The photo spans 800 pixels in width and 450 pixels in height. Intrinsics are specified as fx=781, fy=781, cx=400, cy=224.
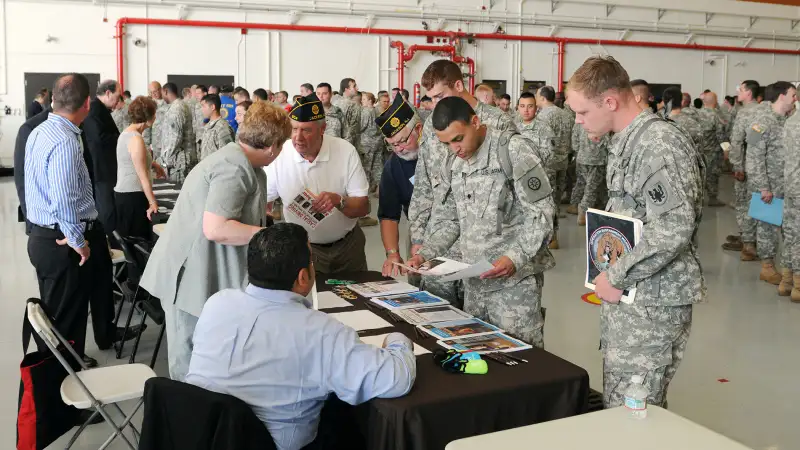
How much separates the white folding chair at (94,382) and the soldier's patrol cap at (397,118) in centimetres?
151

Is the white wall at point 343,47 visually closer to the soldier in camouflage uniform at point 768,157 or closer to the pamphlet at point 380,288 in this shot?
the soldier in camouflage uniform at point 768,157

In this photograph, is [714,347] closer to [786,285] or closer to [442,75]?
[786,285]

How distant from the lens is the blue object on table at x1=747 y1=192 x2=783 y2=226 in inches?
250

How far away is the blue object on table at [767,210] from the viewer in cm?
636

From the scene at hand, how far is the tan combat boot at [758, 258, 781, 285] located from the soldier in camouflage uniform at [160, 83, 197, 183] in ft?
19.9

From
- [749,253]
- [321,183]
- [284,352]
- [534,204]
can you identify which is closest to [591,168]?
[749,253]

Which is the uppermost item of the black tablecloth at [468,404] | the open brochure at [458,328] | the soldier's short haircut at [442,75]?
the soldier's short haircut at [442,75]

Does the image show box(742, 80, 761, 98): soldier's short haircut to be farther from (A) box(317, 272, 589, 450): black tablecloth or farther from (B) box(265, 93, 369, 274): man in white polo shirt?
(A) box(317, 272, 589, 450): black tablecloth

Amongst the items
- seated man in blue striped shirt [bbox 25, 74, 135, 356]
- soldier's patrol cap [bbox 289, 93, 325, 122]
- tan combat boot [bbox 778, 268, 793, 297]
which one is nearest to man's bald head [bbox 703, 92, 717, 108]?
tan combat boot [bbox 778, 268, 793, 297]

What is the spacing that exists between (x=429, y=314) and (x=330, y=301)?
17.4 inches

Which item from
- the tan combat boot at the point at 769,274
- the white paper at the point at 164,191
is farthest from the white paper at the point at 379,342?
the tan combat boot at the point at 769,274

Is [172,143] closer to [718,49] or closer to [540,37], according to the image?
[540,37]

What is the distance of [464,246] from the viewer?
319 centimetres

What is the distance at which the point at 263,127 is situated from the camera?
2.90 m
